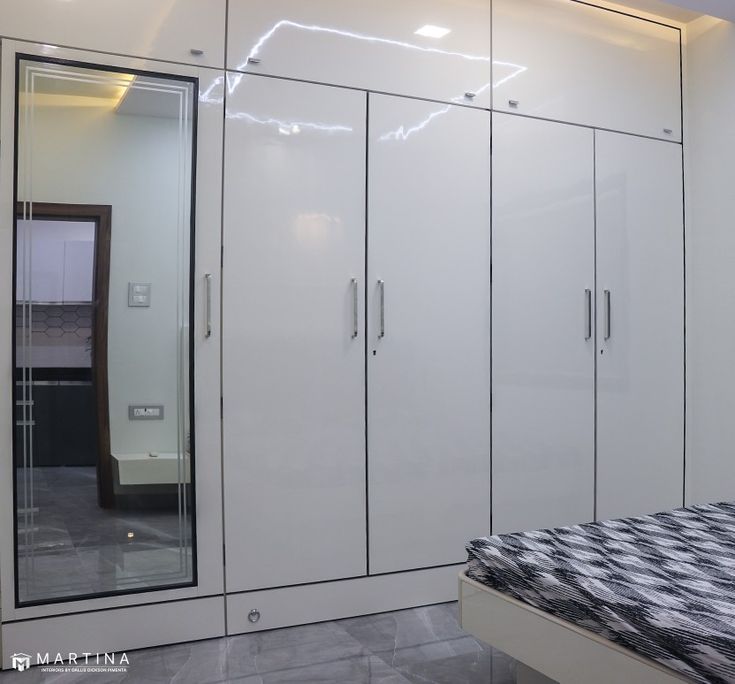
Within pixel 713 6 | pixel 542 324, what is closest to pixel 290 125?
pixel 542 324

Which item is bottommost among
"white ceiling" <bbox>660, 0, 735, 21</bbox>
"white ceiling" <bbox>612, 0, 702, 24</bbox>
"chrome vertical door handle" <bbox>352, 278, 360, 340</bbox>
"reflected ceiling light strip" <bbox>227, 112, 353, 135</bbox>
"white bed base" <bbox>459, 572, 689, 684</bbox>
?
"white bed base" <bbox>459, 572, 689, 684</bbox>

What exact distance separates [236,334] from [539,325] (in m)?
1.47

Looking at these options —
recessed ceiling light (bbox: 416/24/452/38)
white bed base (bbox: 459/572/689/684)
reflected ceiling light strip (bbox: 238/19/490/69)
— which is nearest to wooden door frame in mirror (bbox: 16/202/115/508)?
reflected ceiling light strip (bbox: 238/19/490/69)

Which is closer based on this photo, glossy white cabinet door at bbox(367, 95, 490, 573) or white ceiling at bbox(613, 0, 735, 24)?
glossy white cabinet door at bbox(367, 95, 490, 573)

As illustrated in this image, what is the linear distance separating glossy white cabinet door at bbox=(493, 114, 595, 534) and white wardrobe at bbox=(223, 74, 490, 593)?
0.32ft

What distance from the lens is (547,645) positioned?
6.40ft

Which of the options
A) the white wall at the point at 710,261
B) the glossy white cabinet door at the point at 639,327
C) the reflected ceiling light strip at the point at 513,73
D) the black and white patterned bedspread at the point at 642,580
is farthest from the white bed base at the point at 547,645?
the reflected ceiling light strip at the point at 513,73

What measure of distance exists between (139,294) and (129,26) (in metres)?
0.99

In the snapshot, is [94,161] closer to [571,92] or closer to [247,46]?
[247,46]

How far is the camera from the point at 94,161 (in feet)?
8.91

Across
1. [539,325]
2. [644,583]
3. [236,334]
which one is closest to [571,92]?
[539,325]

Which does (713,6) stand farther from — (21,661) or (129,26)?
(21,661)

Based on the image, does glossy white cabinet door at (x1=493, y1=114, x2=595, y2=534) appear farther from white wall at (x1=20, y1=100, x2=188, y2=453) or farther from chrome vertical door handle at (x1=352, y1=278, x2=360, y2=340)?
white wall at (x1=20, y1=100, x2=188, y2=453)

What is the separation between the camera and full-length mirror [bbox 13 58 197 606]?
262 centimetres
